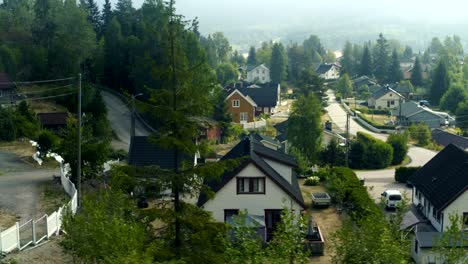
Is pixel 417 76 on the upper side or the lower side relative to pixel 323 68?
upper

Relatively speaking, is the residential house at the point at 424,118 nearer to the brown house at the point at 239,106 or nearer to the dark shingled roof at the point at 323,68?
the brown house at the point at 239,106

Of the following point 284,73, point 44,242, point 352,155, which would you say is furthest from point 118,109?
point 284,73

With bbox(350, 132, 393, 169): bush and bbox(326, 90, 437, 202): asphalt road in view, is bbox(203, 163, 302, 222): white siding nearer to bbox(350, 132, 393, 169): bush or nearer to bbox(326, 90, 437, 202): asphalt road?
bbox(326, 90, 437, 202): asphalt road

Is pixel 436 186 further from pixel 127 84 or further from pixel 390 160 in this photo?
pixel 127 84

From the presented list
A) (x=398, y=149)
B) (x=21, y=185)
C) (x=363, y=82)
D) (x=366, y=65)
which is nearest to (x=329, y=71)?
(x=366, y=65)

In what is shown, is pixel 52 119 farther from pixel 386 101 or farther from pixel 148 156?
pixel 386 101
